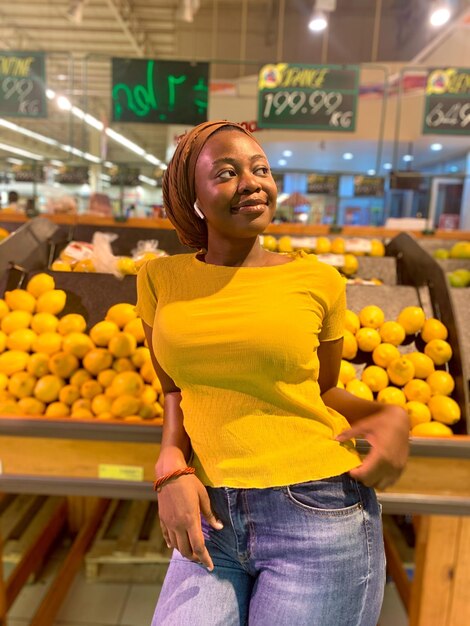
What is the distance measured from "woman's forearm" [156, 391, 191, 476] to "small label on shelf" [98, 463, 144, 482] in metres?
0.65

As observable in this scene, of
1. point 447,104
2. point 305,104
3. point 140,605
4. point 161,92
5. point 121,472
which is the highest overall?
point 447,104

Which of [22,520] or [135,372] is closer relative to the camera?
[135,372]

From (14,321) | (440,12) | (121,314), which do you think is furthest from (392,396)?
(440,12)

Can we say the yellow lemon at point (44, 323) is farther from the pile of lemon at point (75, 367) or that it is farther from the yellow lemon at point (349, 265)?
the yellow lemon at point (349, 265)

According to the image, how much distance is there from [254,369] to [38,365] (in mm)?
1145

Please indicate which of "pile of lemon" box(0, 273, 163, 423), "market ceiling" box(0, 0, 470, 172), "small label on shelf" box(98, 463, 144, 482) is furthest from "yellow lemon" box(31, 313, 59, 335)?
"market ceiling" box(0, 0, 470, 172)

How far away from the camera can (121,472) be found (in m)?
1.66

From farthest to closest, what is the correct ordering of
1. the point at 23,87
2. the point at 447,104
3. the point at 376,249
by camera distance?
the point at 447,104 → the point at 23,87 → the point at 376,249

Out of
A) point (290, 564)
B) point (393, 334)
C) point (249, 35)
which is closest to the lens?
point (290, 564)

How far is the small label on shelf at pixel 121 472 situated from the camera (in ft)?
5.42

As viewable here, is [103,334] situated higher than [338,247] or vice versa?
[338,247]

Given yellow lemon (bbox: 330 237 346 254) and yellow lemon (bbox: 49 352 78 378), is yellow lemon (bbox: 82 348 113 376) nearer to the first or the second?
yellow lemon (bbox: 49 352 78 378)

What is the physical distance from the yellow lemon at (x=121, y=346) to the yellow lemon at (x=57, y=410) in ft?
0.83

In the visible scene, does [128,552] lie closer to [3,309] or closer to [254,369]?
[3,309]
